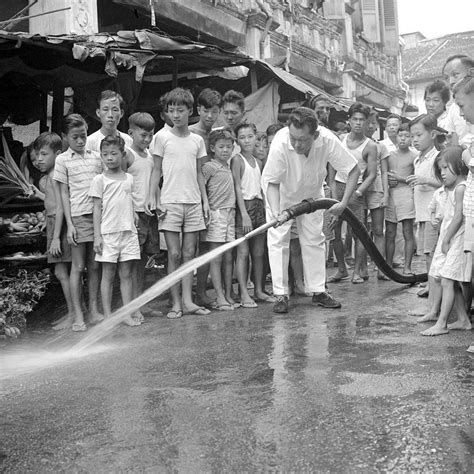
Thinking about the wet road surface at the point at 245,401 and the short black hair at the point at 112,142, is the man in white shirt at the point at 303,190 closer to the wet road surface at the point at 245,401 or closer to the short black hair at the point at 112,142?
the wet road surface at the point at 245,401

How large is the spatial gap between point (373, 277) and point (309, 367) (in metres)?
4.60

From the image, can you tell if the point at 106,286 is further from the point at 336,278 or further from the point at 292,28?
the point at 292,28

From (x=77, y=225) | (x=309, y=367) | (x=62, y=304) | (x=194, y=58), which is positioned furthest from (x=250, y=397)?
(x=194, y=58)

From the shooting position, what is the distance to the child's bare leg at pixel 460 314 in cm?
531

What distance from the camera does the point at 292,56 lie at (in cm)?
1889

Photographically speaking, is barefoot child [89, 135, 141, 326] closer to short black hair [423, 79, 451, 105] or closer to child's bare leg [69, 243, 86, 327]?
child's bare leg [69, 243, 86, 327]

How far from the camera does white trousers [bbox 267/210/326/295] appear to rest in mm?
6617

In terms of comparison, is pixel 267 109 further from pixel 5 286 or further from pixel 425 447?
pixel 425 447

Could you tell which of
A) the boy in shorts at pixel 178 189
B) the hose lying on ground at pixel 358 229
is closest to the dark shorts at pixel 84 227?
the boy in shorts at pixel 178 189

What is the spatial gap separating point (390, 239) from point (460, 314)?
320 centimetres

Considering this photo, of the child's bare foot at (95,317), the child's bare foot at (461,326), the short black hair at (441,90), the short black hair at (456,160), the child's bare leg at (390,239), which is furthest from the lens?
the child's bare leg at (390,239)

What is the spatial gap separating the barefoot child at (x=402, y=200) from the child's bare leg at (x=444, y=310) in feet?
9.96

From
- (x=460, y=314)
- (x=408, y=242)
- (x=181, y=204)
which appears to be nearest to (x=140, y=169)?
(x=181, y=204)

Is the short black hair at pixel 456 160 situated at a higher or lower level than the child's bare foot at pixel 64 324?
higher
